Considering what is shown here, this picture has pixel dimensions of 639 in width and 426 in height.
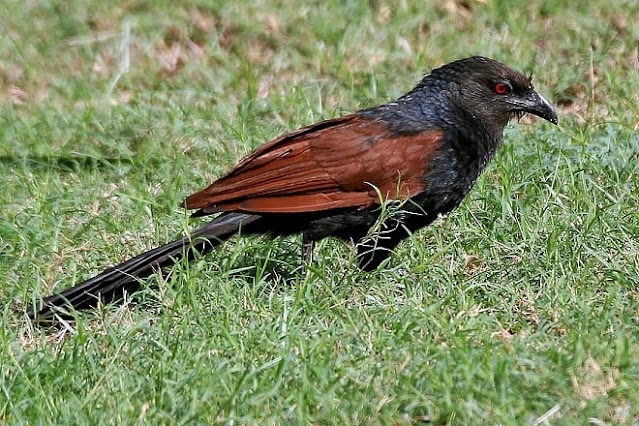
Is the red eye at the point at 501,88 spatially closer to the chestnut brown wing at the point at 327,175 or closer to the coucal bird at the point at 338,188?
the coucal bird at the point at 338,188

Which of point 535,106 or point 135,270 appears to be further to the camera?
point 535,106

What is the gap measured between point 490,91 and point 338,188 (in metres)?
0.80

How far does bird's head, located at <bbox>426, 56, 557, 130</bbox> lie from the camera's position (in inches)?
178

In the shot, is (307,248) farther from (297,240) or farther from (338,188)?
(297,240)

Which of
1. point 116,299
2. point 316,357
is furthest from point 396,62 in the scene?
point 316,357

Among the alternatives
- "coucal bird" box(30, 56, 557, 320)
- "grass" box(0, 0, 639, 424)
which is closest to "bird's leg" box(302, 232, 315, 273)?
"coucal bird" box(30, 56, 557, 320)

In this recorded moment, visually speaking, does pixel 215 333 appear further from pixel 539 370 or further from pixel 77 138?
pixel 77 138

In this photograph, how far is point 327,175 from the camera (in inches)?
166

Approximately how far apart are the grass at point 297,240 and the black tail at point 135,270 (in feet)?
0.27

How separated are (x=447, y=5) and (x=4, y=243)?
3229mm

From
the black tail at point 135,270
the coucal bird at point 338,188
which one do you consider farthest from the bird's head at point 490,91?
the black tail at point 135,270

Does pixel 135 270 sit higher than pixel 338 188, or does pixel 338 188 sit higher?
pixel 338 188

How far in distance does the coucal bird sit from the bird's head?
143mm

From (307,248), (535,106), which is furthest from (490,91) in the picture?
(307,248)
